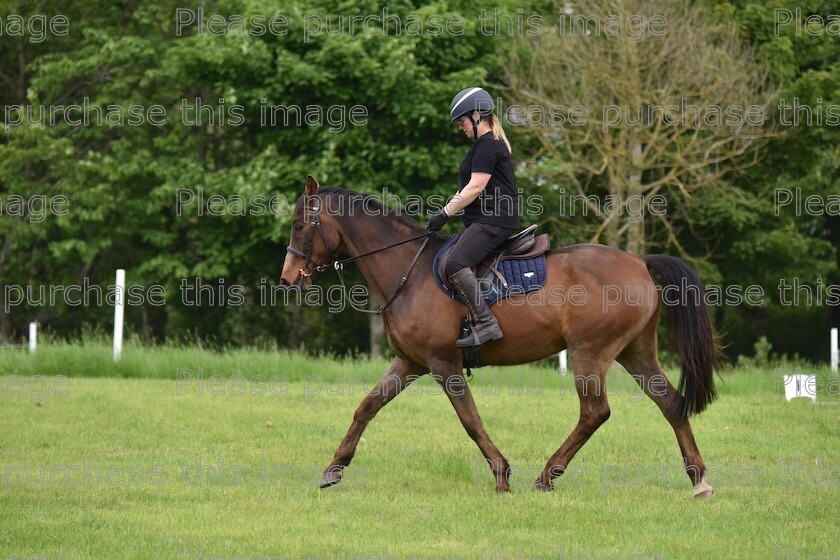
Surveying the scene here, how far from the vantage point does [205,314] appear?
1168 inches

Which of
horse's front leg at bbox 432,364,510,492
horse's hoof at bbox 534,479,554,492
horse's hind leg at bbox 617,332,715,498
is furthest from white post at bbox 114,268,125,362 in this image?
horse's hind leg at bbox 617,332,715,498

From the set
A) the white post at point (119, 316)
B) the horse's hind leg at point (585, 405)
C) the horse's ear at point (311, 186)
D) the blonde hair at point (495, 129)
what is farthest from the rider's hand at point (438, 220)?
the white post at point (119, 316)

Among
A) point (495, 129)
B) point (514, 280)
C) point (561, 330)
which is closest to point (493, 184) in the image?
point (495, 129)

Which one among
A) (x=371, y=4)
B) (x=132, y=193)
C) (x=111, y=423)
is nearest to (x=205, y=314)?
(x=132, y=193)

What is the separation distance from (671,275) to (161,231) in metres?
21.2

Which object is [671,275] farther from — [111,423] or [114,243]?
[114,243]

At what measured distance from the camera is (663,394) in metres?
9.06

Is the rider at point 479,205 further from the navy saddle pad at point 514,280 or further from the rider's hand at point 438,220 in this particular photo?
the navy saddle pad at point 514,280

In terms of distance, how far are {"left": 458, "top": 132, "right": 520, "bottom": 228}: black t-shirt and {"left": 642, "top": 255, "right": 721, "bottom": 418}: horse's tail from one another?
57.6 inches

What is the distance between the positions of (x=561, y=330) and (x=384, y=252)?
173 cm

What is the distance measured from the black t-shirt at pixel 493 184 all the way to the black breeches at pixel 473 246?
71 millimetres

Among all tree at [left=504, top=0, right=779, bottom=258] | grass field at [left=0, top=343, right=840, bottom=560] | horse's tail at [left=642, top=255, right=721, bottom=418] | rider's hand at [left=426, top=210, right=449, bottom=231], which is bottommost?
grass field at [left=0, top=343, right=840, bottom=560]

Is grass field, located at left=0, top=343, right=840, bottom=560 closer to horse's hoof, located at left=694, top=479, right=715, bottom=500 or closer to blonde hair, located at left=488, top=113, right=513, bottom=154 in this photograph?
horse's hoof, located at left=694, top=479, right=715, bottom=500

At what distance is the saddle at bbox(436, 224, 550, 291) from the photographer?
8.93 meters
